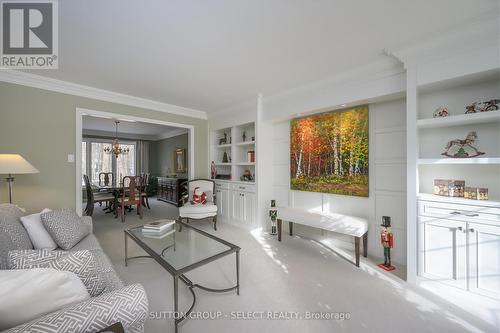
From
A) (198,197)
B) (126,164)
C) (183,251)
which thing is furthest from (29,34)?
(126,164)

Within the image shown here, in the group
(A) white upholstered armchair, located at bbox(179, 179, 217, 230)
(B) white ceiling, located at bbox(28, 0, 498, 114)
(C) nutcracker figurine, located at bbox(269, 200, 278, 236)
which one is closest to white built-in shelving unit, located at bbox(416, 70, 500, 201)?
(B) white ceiling, located at bbox(28, 0, 498, 114)

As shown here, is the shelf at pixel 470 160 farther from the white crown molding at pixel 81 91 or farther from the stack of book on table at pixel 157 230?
the white crown molding at pixel 81 91

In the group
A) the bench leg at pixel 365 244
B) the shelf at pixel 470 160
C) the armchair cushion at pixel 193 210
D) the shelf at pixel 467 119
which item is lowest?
the bench leg at pixel 365 244

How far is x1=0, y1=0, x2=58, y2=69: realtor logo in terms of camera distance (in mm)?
1698

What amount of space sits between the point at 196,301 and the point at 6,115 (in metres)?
3.47

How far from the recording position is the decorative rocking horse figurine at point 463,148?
6.70ft

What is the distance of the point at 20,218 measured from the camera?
6.10ft

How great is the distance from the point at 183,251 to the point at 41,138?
9.40 ft

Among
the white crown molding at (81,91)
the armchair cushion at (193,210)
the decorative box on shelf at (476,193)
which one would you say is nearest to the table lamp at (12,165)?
the white crown molding at (81,91)

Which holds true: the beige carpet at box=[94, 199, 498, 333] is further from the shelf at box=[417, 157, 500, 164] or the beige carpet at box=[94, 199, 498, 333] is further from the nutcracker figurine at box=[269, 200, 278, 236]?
the shelf at box=[417, 157, 500, 164]

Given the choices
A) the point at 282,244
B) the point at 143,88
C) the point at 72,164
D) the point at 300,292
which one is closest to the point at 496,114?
the point at 300,292

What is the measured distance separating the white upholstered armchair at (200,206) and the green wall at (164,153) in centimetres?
297

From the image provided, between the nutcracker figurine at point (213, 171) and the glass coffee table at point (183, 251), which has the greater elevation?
the nutcracker figurine at point (213, 171)

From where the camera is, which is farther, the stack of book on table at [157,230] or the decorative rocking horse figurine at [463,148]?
the stack of book on table at [157,230]
